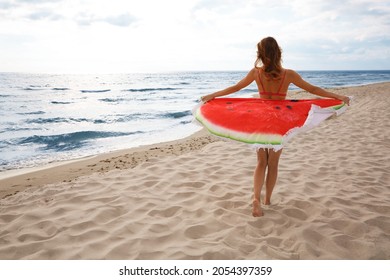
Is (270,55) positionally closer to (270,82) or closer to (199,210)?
(270,82)

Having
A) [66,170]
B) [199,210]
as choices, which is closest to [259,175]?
[199,210]

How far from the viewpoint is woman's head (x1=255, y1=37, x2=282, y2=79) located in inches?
123

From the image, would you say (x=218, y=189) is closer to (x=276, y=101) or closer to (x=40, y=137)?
(x=276, y=101)

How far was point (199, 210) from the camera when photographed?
3.75 m

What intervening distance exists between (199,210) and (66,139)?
7979 mm

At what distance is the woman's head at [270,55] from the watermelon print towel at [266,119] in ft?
1.29

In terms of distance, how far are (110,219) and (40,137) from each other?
26.9 ft

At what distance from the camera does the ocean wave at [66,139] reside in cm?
915

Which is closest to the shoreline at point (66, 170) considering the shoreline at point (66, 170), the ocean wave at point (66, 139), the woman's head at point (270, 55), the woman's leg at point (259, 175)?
the shoreline at point (66, 170)

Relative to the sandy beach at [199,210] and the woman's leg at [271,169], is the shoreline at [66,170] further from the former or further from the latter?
the woman's leg at [271,169]

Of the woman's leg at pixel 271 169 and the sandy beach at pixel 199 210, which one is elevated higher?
the woman's leg at pixel 271 169

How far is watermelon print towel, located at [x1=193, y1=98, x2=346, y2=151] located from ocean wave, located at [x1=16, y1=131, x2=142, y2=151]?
267 inches

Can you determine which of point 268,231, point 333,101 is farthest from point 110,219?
point 333,101

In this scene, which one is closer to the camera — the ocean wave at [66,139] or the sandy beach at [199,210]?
the sandy beach at [199,210]
